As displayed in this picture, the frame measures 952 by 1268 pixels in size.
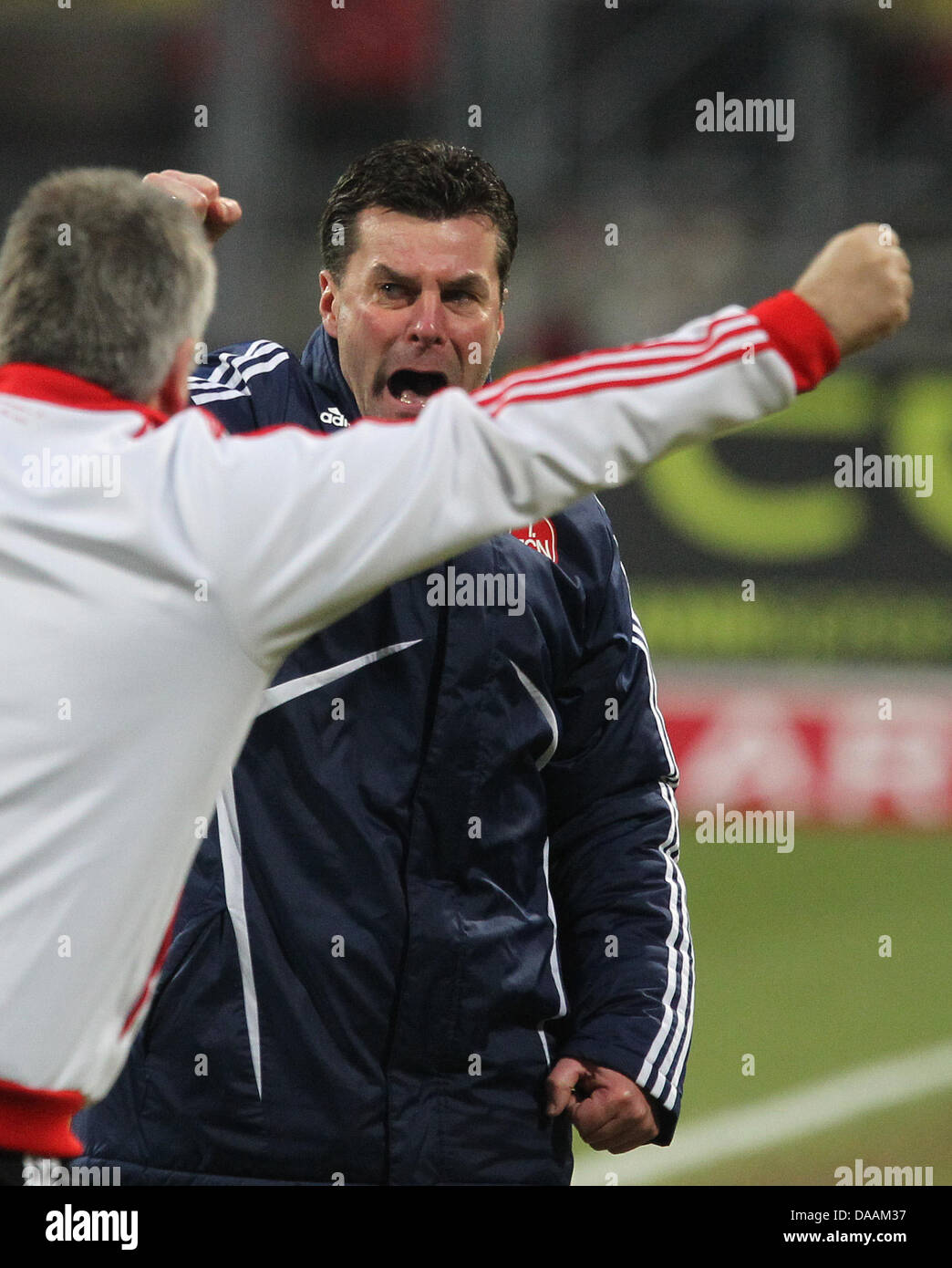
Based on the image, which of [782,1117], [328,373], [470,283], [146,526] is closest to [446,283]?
[470,283]

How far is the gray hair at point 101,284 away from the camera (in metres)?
1.79

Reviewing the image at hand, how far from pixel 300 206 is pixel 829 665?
487cm

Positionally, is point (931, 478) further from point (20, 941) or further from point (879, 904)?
point (20, 941)

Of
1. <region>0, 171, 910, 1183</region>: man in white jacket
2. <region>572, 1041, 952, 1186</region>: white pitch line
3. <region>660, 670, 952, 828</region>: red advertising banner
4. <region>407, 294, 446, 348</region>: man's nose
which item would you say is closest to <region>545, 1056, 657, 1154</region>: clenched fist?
<region>0, 171, 910, 1183</region>: man in white jacket

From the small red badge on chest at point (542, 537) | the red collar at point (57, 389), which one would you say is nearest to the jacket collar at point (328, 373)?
the small red badge on chest at point (542, 537)

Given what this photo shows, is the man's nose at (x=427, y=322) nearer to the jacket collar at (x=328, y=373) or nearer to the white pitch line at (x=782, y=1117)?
the jacket collar at (x=328, y=373)

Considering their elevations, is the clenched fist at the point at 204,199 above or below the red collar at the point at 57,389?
above

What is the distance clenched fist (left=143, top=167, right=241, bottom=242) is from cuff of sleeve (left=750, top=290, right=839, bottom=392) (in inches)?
33.3

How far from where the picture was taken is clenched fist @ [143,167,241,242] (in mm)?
2369

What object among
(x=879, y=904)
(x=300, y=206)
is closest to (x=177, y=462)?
(x=879, y=904)

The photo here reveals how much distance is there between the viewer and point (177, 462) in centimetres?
175

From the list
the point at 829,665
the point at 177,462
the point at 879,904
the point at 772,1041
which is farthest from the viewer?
the point at 829,665

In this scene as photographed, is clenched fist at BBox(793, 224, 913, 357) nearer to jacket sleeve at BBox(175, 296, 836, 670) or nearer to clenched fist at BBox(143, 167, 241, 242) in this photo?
jacket sleeve at BBox(175, 296, 836, 670)

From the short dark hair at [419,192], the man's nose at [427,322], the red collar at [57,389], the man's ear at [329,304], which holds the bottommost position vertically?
the red collar at [57,389]
